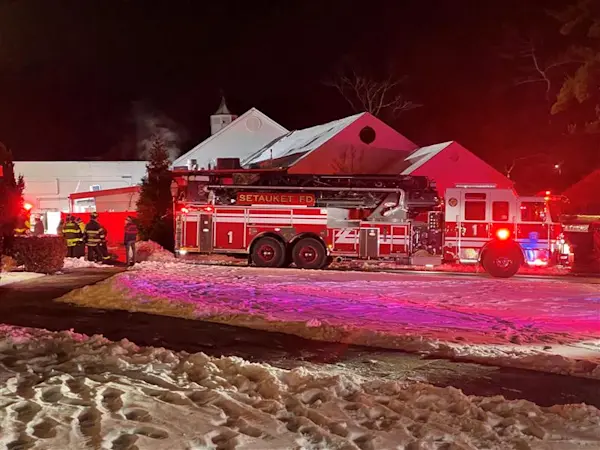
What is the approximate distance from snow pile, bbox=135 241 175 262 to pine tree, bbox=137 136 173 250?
1366 mm

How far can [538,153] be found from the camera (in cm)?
3525

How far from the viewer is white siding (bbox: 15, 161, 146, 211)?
4188 cm

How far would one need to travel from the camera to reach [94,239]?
19828 millimetres

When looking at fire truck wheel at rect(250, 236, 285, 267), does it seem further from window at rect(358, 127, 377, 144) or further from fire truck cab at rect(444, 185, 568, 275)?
window at rect(358, 127, 377, 144)

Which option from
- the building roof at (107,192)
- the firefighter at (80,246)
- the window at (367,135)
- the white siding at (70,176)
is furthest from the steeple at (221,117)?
the firefighter at (80,246)

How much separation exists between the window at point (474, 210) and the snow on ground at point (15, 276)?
10576 millimetres

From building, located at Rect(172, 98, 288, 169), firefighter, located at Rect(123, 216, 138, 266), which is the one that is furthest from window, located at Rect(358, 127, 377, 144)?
firefighter, located at Rect(123, 216, 138, 266)

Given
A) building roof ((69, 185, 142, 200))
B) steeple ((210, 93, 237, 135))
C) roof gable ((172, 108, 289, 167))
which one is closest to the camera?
building roof ((69, 185, 142, 200))

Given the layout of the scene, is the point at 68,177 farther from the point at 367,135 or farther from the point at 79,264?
the point at 79,264

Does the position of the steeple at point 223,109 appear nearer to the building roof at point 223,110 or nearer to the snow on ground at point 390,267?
the building roof at point 223,110

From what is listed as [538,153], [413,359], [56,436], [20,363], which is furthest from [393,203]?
[538,153]

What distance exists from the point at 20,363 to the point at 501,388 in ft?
14.5

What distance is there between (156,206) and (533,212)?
15.3 meters

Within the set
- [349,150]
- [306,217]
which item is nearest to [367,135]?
[349,150]
